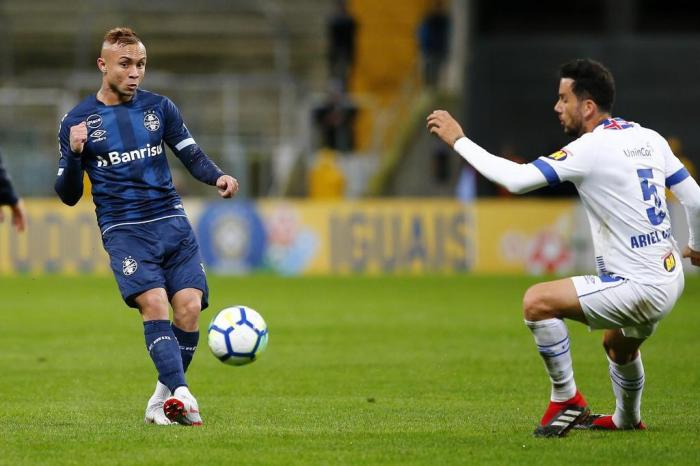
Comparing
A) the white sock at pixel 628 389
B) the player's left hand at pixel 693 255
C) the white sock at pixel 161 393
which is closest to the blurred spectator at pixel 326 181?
the white sock at pixel 161 393

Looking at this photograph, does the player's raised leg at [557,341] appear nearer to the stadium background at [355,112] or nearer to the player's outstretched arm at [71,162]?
the player's outstretched arm at [71,162]

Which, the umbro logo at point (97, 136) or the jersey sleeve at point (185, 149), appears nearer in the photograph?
the umbro logo at point (97, 136)

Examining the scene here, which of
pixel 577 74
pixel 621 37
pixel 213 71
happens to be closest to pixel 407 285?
pixel 621 37

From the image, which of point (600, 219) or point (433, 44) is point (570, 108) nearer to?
point (600, 219)

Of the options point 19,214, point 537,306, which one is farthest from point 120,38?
point 19,214

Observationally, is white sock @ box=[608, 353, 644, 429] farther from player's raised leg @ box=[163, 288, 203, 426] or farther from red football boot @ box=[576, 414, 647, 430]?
player's raised leg @ box=[163, 288, 203, 426]

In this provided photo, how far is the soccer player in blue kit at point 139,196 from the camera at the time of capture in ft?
24.9

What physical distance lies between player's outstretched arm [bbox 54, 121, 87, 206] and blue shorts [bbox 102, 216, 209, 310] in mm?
330

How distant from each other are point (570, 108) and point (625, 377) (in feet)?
5.08

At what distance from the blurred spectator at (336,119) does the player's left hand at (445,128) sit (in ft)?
62.6

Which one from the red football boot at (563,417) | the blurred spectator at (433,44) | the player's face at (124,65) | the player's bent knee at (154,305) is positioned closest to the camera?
the red football boot at (563,417)

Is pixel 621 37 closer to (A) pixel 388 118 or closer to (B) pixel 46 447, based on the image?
(A) pixel 388 118

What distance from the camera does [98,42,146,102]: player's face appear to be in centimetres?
769

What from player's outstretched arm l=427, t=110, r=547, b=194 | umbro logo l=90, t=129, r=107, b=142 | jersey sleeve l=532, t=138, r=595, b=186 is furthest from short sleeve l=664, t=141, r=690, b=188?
umbro logo l=90, t=129, r=107, b=142
